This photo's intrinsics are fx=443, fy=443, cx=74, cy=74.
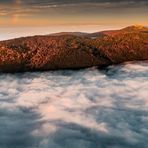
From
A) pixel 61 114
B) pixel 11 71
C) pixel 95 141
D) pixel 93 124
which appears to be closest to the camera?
pixel 95 141

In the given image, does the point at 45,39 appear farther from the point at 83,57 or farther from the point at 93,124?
the point at 93,124

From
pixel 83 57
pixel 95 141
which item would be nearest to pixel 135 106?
pixel 95 141

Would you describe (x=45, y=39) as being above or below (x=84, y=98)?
above

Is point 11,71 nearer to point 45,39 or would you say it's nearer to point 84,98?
point 45,39

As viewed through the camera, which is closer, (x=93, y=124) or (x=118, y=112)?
(x=93, y=124)

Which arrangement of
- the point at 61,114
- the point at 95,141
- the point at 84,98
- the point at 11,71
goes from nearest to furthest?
1. the point at 95,141
2. the point at 61,114
3. the point at 84,98
4. the point at 11,71

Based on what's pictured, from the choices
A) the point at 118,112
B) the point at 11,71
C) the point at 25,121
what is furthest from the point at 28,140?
the point at 11,71
